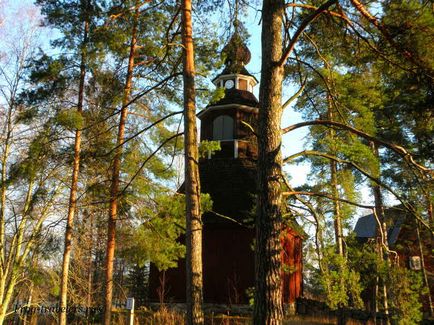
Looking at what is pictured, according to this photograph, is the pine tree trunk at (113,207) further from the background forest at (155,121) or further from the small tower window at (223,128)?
the small tower window at (223,128)

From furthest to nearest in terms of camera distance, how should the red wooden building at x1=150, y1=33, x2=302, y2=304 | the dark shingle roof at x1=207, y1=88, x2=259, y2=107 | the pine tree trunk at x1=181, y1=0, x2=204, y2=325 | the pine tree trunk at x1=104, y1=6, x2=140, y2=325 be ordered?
the dark shingle roof at x1=207, y1=88, x2=259, y2=107 → the red wooden building at x1=150, y1=33, x2=302, y2=304 → the pine tree trunk at x1=104, y1=6, x2=140, y2=325 → the pine tree trunk at x1=181, y1=0, x2=204, y2=325

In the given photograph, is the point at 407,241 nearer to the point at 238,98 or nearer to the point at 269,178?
the point at 238,98

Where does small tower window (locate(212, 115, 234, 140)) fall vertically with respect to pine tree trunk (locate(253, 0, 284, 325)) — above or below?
above

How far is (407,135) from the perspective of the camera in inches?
739

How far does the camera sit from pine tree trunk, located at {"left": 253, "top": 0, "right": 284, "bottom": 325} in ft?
14.3

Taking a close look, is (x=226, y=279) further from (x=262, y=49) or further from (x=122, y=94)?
(x=262, y=49)

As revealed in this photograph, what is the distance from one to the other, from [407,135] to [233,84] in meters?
9.35

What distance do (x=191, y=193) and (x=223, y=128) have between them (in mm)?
13745

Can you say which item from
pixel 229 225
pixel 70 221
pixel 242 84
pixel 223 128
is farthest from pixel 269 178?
pixel 242 84

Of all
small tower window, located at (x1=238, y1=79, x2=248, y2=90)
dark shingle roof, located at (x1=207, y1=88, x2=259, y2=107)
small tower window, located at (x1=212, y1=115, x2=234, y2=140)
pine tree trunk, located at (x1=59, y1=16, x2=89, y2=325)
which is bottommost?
pine tree trunk, located at (x1=59, y1=16, x2=89, y2=325)

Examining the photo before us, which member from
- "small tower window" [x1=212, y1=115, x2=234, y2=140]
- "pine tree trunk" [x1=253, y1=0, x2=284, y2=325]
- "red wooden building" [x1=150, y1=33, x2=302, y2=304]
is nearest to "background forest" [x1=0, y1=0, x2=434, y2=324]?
"pine tree trunk" [x1=253, y1=0, x2=284, y2=325]

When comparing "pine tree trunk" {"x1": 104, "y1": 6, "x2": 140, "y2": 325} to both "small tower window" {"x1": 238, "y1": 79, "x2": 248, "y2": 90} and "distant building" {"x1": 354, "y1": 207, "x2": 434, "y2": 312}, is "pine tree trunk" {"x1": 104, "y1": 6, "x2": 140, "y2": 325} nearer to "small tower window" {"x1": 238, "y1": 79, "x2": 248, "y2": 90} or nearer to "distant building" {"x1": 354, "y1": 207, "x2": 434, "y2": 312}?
"small tower window" {"x1": 238, "y1": 79, "x2": 248, "y2": 90}

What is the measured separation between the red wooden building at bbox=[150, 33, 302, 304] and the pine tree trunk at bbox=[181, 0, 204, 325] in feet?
22.1

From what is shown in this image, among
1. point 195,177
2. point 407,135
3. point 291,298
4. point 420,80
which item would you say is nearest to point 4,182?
point 195,177
